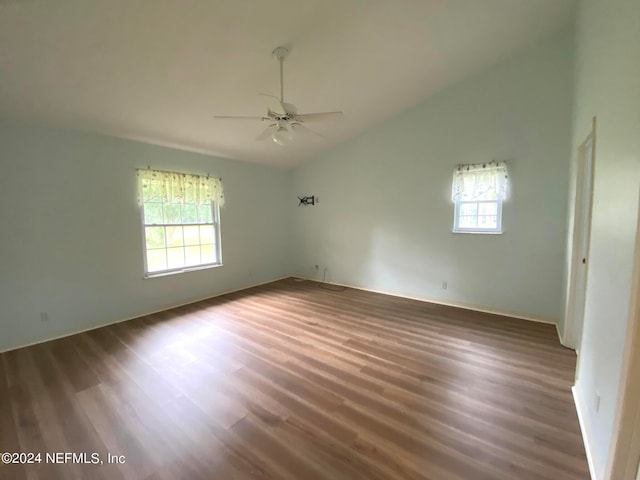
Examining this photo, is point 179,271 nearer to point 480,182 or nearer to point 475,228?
point 475,228

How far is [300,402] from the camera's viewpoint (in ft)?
6.67

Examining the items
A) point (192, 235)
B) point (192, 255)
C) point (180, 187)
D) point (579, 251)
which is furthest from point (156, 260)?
point (579, 251)

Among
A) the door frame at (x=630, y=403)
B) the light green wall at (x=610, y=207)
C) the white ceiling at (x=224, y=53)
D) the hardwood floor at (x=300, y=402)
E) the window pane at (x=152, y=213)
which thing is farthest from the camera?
the window pane at (x=152, y=213)

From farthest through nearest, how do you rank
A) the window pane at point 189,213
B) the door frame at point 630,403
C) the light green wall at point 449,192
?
1. the window pane at point 189,213
2. the light green wall at point 449,192
3. the door frame at point 630,403

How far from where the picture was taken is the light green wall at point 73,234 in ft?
9.52

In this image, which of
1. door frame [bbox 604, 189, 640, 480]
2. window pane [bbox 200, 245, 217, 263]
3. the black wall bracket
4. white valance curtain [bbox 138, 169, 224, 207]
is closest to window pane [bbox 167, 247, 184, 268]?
window pane [bbox 200, 245, 217, 263]

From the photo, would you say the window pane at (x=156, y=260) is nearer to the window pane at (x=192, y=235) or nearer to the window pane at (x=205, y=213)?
the window pane at (x=192, y=235)

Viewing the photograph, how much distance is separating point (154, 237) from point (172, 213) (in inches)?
17.9

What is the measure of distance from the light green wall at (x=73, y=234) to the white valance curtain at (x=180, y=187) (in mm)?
133

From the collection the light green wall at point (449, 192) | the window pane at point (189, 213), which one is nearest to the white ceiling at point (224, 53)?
the light green wall at point (449, 192)

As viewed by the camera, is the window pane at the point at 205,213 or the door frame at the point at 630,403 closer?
the door frame at the point at 630,403

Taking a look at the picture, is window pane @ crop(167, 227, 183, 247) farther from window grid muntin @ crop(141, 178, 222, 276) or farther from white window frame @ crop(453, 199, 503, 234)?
white window frame @ crop(453, 199, 503, 234)

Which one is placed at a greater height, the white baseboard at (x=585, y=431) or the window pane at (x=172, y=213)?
the window pane at (x=172, y=213)

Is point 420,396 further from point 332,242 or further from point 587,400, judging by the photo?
point 332,242
